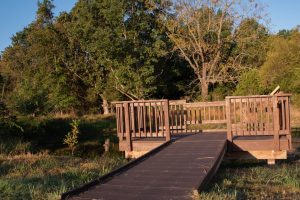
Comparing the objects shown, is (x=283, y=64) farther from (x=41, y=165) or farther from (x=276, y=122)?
(x=41, y=165)

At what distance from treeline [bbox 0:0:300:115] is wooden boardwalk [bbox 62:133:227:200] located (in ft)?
57.0

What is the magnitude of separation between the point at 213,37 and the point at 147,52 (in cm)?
545

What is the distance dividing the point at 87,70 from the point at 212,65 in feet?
28.9

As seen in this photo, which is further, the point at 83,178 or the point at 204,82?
the point at 204,82

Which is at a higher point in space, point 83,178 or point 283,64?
point 283,64

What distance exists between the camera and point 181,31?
2748 cm

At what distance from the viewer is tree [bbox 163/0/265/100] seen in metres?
27.0

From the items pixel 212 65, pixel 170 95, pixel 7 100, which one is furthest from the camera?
pixel 170 95

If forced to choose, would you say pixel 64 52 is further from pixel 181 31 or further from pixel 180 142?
pixel 180 142

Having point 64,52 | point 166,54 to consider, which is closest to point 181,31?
point 166,54

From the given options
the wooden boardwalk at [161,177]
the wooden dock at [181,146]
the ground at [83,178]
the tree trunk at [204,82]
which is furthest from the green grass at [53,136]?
the tree trunk at [204,82]

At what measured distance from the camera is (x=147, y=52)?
26000mm

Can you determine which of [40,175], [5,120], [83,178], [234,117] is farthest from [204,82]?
[83,178]

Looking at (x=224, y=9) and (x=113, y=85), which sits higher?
→ (x=224, y=9)
